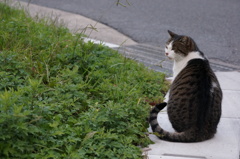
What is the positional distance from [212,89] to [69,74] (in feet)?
4.78

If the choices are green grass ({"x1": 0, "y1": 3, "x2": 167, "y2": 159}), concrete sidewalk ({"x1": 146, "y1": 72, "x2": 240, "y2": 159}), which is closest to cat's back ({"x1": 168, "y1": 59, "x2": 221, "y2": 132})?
concrete sidewalk ({"x1": 146, "y1": 72, "x2": 240, "y2": 159})

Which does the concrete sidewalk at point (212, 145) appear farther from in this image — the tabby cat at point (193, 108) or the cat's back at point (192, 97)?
the cat's back at point (192, 97)

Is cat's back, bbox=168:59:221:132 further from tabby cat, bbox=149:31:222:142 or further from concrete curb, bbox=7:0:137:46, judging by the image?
concrete curb, bbox=7:0:137:46

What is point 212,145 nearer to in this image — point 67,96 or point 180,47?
point 180,47

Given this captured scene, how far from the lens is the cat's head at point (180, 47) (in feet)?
15.7

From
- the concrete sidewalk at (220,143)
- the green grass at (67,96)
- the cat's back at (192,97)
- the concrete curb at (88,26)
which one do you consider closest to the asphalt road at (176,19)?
the concrete curb at (88,26)

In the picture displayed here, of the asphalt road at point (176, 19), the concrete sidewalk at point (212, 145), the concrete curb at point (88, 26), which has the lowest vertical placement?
the concrete sidewalk at point (212, 145)

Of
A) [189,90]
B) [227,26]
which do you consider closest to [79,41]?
[189,90]

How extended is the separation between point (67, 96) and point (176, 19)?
599 centimetres

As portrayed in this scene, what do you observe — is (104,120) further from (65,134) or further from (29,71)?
(29,71)

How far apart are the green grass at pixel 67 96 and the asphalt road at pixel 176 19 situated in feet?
7.62

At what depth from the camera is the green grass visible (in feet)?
10.7

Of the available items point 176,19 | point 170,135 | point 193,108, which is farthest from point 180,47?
point 176,19

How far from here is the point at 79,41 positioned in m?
5.45
